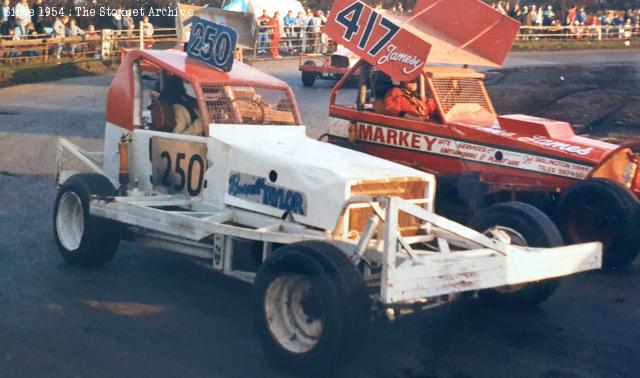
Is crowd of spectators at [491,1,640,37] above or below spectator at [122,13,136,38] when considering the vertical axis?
above

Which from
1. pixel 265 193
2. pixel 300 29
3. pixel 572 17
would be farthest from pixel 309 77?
pixel 572 17

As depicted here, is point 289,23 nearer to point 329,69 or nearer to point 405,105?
point 329,69

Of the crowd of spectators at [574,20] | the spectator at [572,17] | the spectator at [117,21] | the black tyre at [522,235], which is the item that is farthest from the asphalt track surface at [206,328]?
the spectator at [572,17]

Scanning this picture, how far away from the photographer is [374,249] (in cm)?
591

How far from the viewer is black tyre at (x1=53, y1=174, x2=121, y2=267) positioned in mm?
7555

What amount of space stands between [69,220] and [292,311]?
310 cm

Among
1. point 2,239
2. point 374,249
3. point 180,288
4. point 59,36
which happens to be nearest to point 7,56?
point 59,36

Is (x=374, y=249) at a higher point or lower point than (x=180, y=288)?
higher

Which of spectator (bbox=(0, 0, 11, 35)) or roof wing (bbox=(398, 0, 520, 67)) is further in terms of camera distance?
spectator (bbox=(0, 0, 11, 35))

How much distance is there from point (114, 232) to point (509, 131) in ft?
13.6

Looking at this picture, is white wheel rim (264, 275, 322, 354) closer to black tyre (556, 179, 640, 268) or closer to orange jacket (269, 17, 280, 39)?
black tyre (556, 179, 640, 268)

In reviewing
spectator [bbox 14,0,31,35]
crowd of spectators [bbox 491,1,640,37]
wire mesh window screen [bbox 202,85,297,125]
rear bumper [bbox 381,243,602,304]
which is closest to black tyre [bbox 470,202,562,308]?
rear bumper [bbox 381,243,602,304]

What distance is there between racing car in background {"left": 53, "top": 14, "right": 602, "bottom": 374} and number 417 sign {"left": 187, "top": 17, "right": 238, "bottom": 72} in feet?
0.05

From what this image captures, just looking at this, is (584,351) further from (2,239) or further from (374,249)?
(2,239)
